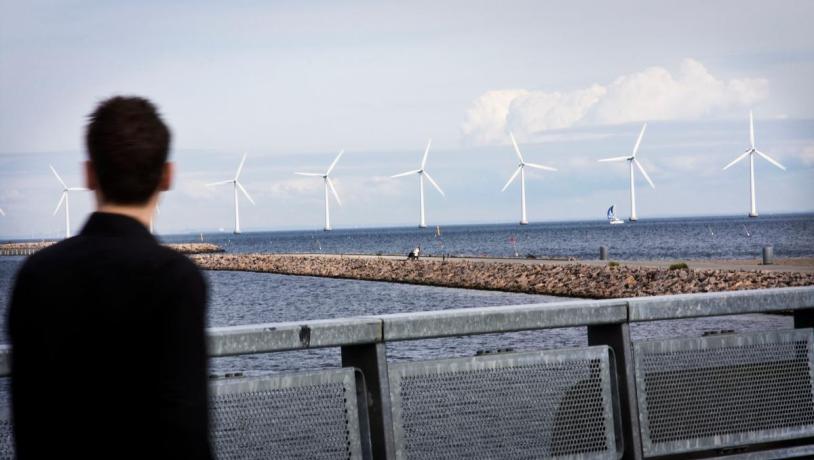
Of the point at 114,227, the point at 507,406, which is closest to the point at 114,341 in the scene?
the point at 114,227

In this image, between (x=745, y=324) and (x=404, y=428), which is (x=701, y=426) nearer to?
(x=404, y=428)

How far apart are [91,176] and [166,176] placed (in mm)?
178

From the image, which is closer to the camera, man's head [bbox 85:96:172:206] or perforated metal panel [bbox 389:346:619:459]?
man's head [bbox 85:96:172:206]

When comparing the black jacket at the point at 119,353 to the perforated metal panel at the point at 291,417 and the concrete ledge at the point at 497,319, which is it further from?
the concrete ledge at the point at 497,319

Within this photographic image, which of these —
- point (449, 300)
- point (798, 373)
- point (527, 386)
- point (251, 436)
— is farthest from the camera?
point (449, 300)

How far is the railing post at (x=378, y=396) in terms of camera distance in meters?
5.24

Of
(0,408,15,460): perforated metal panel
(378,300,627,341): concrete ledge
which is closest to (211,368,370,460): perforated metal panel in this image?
(378,300,627,341): concrete ledge

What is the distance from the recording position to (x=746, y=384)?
638 cm

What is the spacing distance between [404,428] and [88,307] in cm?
303

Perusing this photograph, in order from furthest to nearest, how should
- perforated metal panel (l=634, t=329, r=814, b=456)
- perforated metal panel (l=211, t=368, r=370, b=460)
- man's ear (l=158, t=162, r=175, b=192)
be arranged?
perforated metal panel (l=634, t=329, r=814, b=456) < perforated metal panel (l=211, t=368, r=370, b=460) < man's ear (l=158, t=162, r=175, b=192)

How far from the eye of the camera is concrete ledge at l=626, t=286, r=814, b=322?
598 cm

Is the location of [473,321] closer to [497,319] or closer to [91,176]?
[497,319]

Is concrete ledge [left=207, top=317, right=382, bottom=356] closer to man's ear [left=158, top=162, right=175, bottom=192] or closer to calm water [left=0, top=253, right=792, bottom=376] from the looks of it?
man's ear [left=158, top=162, right=175, bottom=192]

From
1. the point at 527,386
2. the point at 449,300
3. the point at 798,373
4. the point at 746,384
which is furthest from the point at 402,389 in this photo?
the point at 449,300
